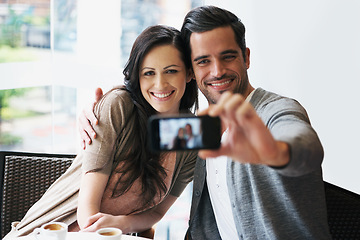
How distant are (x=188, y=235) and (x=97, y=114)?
581 mm

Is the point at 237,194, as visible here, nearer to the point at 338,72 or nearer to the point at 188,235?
the point at 188,235

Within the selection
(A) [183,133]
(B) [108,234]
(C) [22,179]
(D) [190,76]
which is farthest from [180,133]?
(C) [22,179]

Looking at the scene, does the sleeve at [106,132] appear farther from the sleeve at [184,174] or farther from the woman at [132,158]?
the sleeve at [184,174]

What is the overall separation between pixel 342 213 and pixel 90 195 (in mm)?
891

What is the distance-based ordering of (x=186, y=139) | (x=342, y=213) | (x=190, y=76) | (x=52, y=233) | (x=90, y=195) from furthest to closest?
1. (x=190, y=76)
2. (x=90, y=195)
3. (x=342, y=213)
4. (x=52, y=233)
5. (x=186, y=139)

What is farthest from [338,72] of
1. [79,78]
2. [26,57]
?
[26,57]

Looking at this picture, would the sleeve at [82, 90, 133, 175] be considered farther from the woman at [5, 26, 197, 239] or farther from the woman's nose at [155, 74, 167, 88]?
the woman's nose at [155, 74, 167, 88]

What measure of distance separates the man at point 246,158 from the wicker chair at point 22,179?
67cm

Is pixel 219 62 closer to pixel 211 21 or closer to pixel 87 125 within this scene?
pixel 211 21

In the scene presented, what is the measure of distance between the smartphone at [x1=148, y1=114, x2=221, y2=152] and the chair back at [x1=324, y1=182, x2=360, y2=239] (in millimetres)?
813

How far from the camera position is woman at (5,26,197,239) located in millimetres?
1814

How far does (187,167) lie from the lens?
2006 mm

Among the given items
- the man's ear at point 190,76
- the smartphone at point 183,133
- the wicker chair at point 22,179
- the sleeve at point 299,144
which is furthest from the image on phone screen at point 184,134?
the wicker chair at point 22,179

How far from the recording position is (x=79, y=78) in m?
3.71
